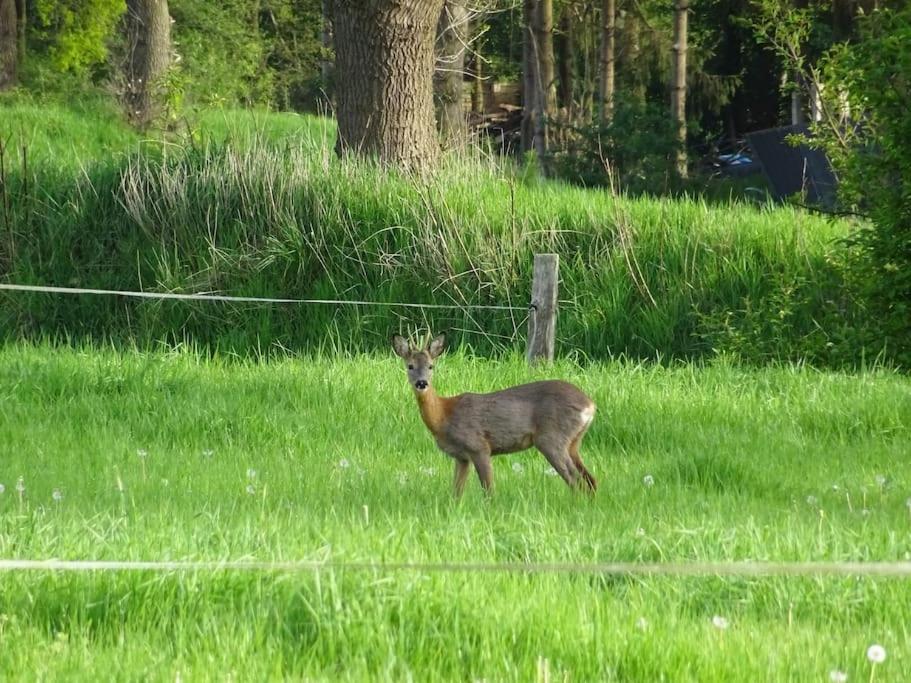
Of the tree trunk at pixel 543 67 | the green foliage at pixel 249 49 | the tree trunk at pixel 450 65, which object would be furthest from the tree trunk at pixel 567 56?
the tree trunk at pixel 450 65

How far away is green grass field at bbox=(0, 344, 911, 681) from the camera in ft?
14.8

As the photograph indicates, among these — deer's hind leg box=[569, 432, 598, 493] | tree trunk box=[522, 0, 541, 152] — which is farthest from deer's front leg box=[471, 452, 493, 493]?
tree trunk box=[522, 0, 541, 152]

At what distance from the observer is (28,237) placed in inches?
642

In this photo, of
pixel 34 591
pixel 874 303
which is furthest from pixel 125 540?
pixel 874 303

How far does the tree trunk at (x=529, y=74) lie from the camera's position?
36.3m

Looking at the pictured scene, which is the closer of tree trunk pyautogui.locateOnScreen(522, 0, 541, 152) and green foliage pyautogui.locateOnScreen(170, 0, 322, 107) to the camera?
tree trunk pyautogui.locateOnScreen(522, 0, 541, 152)

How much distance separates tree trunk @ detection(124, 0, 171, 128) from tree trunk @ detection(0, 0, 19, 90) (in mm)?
7110

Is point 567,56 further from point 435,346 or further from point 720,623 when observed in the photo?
point 720,623

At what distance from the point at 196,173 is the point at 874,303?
27.6ft

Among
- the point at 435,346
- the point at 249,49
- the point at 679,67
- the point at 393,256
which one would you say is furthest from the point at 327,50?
the point at 435,346

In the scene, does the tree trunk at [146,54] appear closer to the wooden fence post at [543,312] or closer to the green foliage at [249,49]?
the green foliage at [249,49]

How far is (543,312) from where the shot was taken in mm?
12617

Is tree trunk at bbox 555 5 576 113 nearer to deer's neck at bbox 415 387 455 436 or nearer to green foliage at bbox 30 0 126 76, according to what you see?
green foliage at bbox 30 0 126 76

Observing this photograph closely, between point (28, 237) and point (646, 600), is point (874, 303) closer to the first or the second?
point (646, 600)
